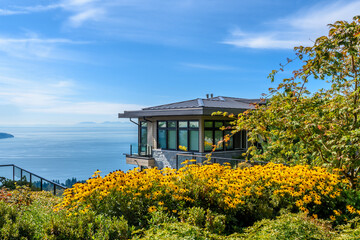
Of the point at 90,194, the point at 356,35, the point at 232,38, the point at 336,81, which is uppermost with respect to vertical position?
the point at 232,38

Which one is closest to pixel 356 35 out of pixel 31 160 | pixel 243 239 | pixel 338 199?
pixel 338 199

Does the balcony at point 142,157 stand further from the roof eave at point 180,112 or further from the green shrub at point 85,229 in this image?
the green shrub at point 85,229

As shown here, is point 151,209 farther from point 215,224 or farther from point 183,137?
point 183,137

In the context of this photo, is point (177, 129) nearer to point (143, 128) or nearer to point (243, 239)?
point (143, 128)

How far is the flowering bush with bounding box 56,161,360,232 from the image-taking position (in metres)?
4.70

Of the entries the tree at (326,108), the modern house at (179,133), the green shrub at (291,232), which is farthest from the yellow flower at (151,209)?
the modern house at (179,133)

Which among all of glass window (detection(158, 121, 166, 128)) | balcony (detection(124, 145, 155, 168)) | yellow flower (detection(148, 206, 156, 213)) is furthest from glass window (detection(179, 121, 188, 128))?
yellow flower (detection(148, 206, 156, 213))

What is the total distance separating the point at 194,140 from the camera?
1455 centimetres

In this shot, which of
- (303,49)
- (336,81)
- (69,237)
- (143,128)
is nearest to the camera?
(69,237)

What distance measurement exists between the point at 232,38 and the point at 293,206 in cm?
661

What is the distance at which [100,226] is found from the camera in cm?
390

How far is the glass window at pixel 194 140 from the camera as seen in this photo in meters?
14.4

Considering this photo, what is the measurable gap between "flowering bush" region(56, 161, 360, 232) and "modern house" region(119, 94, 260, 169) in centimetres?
778

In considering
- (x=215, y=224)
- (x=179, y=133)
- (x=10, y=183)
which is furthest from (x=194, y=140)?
(x=215, y=224)
